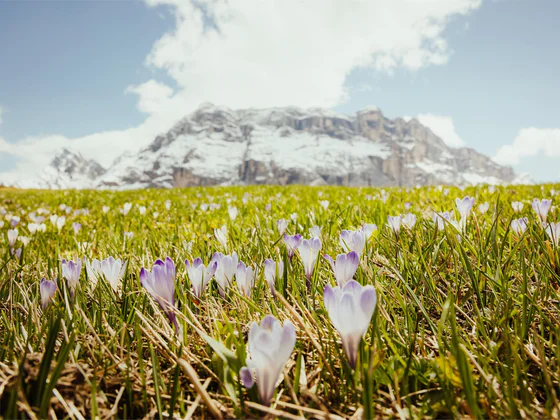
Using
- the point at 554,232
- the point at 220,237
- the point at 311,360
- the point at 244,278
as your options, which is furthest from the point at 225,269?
→ the point at 554,232

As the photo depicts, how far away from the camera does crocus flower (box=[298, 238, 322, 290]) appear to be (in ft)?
5.17

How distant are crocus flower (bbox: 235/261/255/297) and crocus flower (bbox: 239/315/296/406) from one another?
638 mm

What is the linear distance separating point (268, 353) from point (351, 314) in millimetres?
250

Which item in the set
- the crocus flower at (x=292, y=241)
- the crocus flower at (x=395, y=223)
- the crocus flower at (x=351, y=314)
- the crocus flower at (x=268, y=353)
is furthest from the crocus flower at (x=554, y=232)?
the crocus flower at (x=268, y=353)

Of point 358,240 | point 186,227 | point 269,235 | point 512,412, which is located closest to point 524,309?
point 512,412

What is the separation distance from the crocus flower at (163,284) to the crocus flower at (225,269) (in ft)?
0.93

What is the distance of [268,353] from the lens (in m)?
0.82

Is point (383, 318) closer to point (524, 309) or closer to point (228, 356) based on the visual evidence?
point (524, 309)

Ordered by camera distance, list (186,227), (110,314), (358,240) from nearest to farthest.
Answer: (110,314) → (358,240) → (186,227)

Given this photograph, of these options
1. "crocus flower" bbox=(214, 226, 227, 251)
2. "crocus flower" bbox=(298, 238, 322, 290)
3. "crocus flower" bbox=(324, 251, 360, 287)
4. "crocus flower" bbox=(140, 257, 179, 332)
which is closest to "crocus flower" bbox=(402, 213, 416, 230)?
"crocus flower" bbox=(298, 238, 322, 290)

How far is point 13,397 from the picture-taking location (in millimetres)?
773

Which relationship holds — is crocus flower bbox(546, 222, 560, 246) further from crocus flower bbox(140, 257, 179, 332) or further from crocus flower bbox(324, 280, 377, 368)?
crocus flower bbox(140, 257, 179, 332)

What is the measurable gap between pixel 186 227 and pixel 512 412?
3.26 meters

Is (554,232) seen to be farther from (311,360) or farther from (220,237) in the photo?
(220,237)
